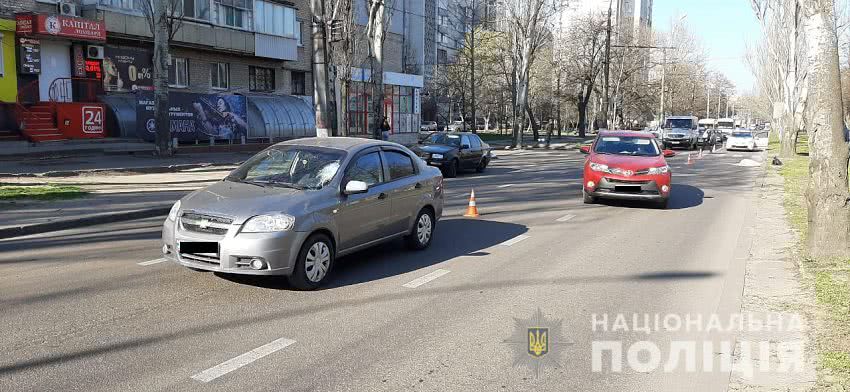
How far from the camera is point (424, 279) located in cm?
744

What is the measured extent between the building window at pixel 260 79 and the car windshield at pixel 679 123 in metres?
26.9

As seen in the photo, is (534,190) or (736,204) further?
(534,190)

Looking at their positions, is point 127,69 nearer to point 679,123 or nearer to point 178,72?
point 178,72

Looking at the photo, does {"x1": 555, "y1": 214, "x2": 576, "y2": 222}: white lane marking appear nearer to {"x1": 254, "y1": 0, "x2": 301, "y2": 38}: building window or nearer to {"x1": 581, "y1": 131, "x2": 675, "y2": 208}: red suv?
{"x1": 581, "y1": 131, "x2": 675, "y2": 208}: red suv

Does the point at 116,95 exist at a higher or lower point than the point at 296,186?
higher

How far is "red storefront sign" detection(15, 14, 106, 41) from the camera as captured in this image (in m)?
22.9

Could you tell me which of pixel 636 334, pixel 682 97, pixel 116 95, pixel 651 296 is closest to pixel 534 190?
pixel 651 296

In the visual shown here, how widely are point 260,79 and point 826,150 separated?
3203 cm

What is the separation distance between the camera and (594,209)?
547 inches

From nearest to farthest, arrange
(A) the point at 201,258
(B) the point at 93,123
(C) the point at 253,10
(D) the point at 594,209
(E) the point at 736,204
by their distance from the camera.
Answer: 1. (A) the point at 201,258
2. (D) the point at 594,209
3. (E) the point at 736,204
4. (B) the point at 93,123
5. (C) the point at 253,10

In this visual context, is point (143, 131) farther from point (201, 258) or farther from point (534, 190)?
point (201, 258)

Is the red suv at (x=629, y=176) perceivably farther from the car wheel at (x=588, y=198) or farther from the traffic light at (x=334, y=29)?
the traffic light at (x=334, y=29)

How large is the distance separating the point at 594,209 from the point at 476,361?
9.50m

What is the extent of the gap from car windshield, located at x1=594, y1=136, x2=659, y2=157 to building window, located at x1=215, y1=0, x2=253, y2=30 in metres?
22.2
